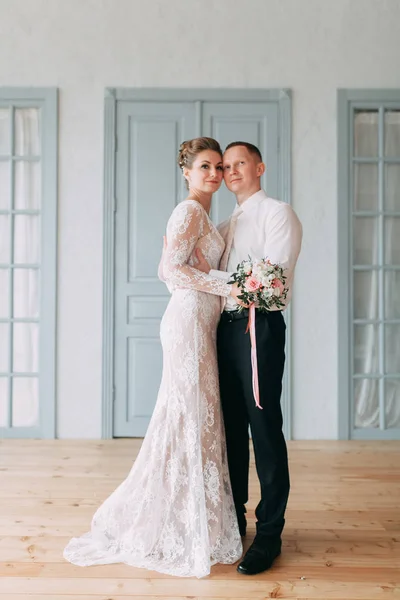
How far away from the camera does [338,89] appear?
466 centimetres

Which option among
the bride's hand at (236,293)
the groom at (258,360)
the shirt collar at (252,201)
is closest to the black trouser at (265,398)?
the groom at (258,360)

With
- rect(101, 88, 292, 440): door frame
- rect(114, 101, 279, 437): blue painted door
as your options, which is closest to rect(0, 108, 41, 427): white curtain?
rect(101, 88, 292, 440): door frame

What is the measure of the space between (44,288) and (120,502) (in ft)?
8.27

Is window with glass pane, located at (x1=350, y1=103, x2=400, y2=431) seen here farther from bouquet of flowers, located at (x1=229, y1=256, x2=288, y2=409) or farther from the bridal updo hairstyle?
bouquet of flowers, located at (x1=229, y1=256, x2=288, y2=409)

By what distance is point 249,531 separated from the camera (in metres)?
2.75

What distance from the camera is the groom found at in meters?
2.45

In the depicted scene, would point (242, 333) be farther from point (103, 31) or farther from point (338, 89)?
point (103, 31)

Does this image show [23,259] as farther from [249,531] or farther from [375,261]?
[249,531]

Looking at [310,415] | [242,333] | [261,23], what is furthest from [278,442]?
[261,23]

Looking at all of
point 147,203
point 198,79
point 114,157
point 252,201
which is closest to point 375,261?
point 147,203

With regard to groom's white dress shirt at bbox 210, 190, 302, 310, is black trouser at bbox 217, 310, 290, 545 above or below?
below

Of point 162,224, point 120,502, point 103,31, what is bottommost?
point 120,502

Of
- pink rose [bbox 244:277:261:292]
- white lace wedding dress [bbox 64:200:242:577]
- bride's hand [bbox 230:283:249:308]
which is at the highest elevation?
pink rose [bbox 244:277:261:292]

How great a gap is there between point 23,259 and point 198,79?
2.00 m
